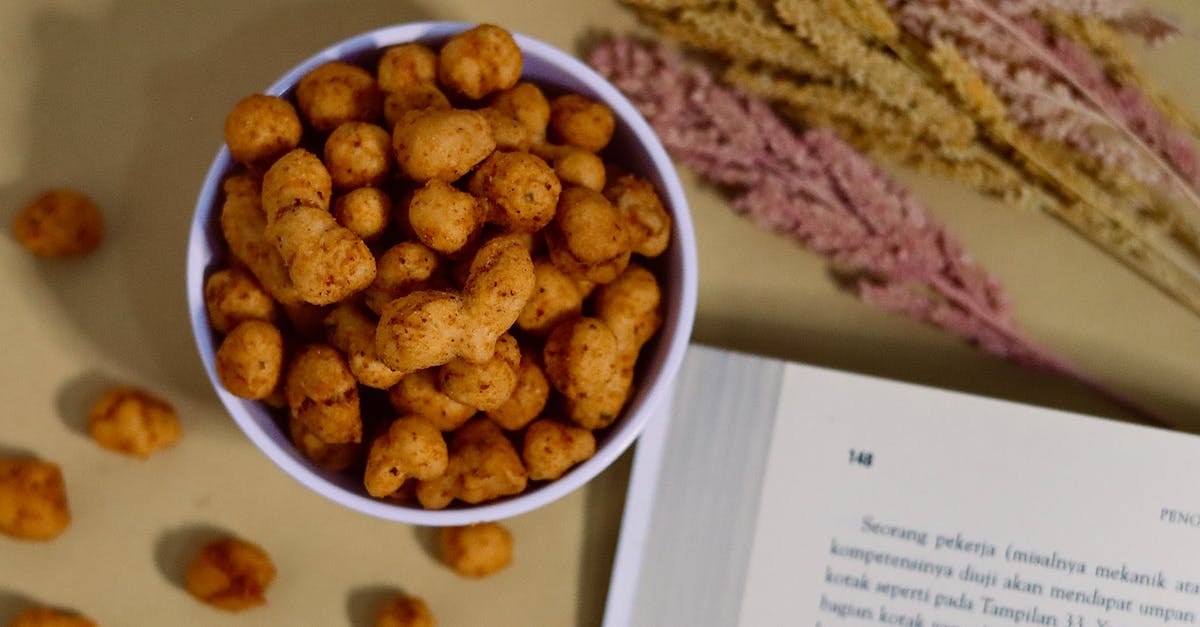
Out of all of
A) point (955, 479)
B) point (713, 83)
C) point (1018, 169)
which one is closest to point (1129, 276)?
point (1018, 169)

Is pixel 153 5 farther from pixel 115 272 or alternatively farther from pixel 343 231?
pixel 343 231

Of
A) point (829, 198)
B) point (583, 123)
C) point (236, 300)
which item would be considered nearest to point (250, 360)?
point (236, 300)

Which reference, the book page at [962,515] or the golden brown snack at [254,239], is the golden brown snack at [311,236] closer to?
the golden brown snack at [254,239]

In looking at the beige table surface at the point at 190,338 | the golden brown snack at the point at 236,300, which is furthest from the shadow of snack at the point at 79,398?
the golden brown snack at the point at 236,300

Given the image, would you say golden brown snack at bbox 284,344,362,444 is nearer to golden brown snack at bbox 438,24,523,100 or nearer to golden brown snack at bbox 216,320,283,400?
golden brown snack at bbox 216,320,283,400

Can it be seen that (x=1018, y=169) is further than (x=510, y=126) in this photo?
Yes

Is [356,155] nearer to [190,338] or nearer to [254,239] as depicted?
[254,239]

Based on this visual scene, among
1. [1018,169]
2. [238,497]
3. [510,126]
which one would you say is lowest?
[238,497]
